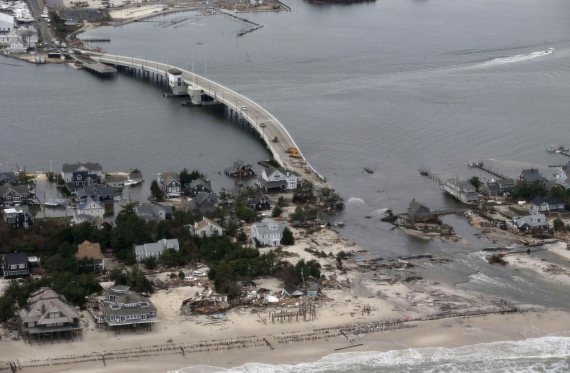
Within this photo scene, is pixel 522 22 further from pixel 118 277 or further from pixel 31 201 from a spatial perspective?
pixel 118 277

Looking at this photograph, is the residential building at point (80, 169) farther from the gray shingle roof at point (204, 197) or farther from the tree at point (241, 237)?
the tree at point (241, 237)

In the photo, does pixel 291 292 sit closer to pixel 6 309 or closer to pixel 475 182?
pixel 6 309

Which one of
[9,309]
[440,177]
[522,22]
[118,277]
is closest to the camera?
[9,309]

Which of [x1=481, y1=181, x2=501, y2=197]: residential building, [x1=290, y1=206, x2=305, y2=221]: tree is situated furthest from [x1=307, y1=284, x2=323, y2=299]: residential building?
[x1=481, y1=181, x2=501, y2=197]: residential building

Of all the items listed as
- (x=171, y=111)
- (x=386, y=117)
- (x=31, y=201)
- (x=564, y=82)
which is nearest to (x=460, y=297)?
(x=31, y=201)

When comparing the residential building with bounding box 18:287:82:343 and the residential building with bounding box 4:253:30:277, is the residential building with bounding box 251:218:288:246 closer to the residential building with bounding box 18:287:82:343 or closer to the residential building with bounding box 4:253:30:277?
the residential building with bounding box 4:253:30:277

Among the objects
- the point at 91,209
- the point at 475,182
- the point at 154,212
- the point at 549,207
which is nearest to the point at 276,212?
the point at 154,212

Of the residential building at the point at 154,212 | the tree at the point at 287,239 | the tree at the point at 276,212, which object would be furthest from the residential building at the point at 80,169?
the tree at the point at 287,239
